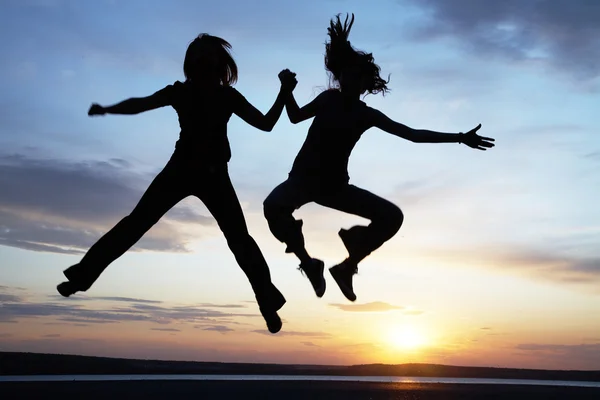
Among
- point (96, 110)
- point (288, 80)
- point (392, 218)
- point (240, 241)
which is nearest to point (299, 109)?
point (288, 80)

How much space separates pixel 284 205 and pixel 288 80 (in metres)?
1.44

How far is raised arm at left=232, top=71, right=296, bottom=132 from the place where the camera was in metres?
7.49

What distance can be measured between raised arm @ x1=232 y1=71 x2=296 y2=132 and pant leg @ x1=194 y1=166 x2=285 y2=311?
62cm

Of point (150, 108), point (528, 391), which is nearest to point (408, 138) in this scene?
point (150, 108)

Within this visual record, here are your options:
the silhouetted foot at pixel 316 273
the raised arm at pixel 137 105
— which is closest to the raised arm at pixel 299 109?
the raised arm at pixel 137 105

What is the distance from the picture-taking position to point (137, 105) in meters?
7.32

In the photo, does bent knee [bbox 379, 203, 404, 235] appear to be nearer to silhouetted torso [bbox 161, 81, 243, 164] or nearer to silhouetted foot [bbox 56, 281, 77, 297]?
silhouetted torso [bbox 161, 81, 243, 164]

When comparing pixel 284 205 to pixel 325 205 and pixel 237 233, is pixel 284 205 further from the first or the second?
pixel 237 233

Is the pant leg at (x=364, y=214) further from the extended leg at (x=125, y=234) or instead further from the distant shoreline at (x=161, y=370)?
the distant shoreline at (x=161, y=370)

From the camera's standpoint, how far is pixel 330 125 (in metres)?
8.10

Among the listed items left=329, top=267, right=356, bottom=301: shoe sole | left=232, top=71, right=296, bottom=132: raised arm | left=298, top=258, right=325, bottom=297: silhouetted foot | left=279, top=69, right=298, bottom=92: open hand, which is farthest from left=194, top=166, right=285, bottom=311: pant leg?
left=279, top=69, right=298, bottom=92: open hand

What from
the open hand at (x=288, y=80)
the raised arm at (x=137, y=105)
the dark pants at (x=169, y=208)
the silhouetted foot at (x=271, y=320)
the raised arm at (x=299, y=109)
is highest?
the open hand at (x=288, y=80)

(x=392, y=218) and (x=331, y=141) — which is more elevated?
(x=331, y=141)

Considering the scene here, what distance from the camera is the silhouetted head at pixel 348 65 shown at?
334 inches
